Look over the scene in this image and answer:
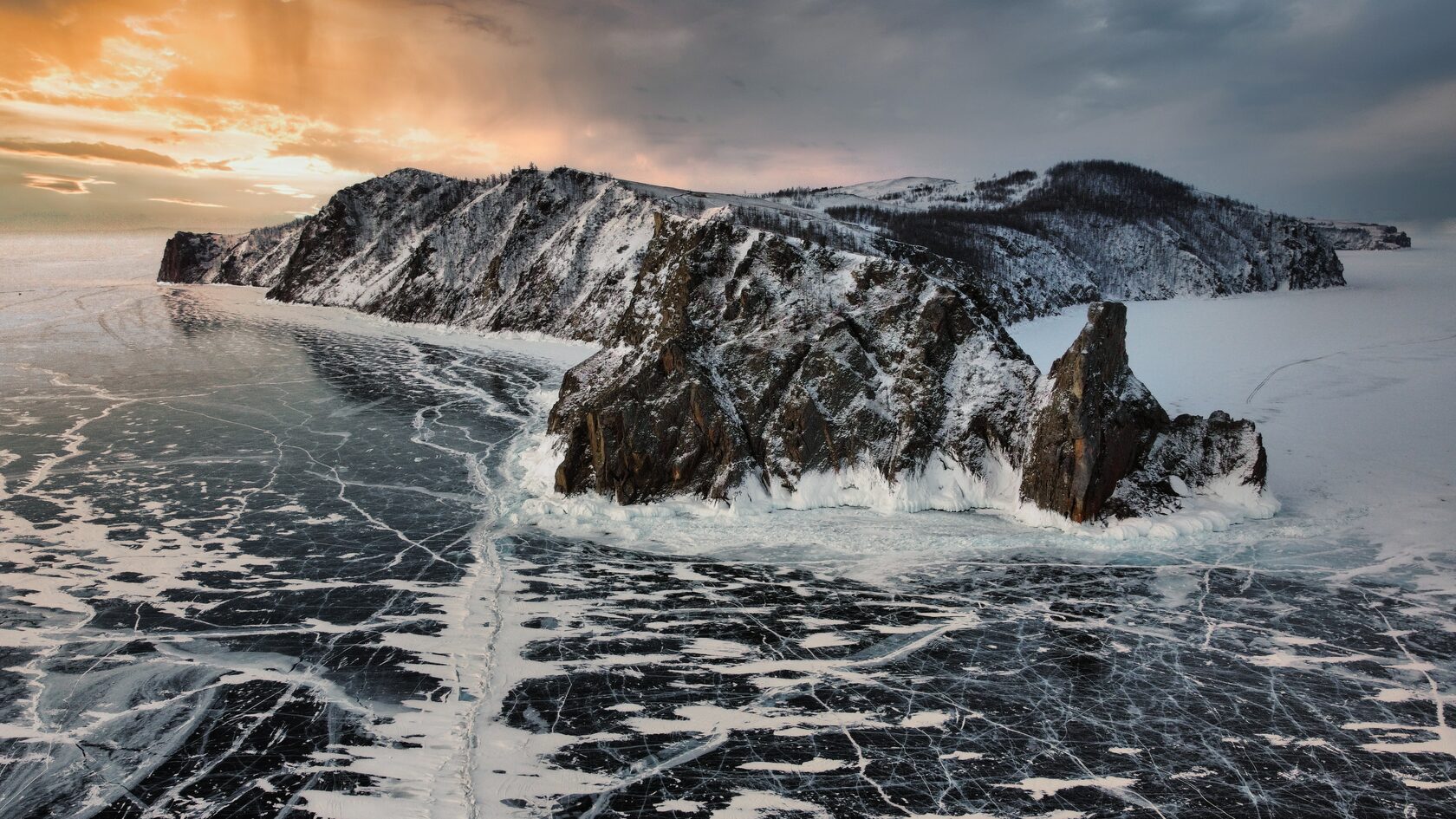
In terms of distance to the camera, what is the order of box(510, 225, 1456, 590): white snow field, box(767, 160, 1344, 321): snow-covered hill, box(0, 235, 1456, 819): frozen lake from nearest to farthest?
box(0, 235, 1456, 819): frozen lake
box(510, 225, 1456, 590): white snow field
box(767, 160, 1344, 321): snow-covered hill

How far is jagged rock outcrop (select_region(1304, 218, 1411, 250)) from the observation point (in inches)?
4867

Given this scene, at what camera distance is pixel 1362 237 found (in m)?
128

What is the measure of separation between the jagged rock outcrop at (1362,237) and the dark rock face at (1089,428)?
13822cm

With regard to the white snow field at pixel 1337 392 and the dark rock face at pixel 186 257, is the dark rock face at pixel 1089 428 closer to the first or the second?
the white snow field at pixel 1337 392

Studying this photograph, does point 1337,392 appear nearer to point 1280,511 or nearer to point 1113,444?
point 1280,511

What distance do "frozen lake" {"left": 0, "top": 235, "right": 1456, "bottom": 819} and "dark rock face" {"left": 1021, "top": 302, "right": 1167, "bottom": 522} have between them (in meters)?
1.24

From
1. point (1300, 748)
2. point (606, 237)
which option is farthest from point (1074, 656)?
point (606, 237)

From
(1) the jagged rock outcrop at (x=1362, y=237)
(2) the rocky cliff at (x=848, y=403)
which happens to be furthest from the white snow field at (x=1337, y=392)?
(1) the jagged rock outcrop at (x=1362, y=237)

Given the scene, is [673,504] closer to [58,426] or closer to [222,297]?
[58,426]

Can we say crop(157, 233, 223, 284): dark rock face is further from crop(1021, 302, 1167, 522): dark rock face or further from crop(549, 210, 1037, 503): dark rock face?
crop(1021, 302, 1167, 522): dark rock face

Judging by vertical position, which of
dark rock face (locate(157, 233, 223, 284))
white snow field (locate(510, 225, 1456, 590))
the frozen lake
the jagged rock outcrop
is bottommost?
the frozen lake

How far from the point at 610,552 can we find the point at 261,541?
7370 millimetres

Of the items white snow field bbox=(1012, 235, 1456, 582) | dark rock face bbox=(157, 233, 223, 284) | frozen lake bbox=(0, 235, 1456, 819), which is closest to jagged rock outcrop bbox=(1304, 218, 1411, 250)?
white snow field bbox=(1012, 235, 1456, 582)

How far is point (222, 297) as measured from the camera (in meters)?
83.6
